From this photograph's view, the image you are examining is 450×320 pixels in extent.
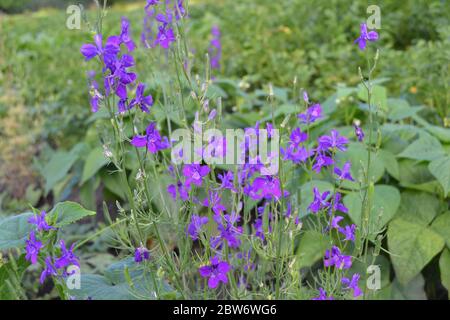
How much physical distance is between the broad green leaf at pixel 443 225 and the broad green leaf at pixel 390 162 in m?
0.25

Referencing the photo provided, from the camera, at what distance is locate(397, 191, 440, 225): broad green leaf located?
93.7 inches

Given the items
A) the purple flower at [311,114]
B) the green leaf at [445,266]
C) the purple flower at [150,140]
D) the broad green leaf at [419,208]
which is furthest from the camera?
the broad green leaf at [419,208]

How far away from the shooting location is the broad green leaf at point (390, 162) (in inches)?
98.4

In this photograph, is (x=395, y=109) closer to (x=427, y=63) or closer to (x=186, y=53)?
(x=427, y=63)

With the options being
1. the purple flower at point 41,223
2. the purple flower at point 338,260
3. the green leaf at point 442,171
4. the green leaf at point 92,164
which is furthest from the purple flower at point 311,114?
the green leaf at point 92,164

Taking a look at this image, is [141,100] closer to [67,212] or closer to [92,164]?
[67,212]

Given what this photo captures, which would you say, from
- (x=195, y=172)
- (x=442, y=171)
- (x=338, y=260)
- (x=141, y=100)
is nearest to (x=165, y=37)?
(x=141, y=100)

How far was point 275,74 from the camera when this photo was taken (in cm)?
463

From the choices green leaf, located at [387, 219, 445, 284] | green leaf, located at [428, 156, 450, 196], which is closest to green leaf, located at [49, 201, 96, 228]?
green leaf, located at [387, 219, 445, 284]

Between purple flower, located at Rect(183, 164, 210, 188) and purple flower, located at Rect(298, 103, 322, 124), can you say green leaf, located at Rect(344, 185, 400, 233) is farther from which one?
purple flower, located at Rect(183, 164, 210, 188)

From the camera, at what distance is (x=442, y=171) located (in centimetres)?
226

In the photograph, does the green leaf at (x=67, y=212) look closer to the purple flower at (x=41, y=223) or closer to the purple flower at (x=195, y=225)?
the purple flower at (x=41, y=223)
